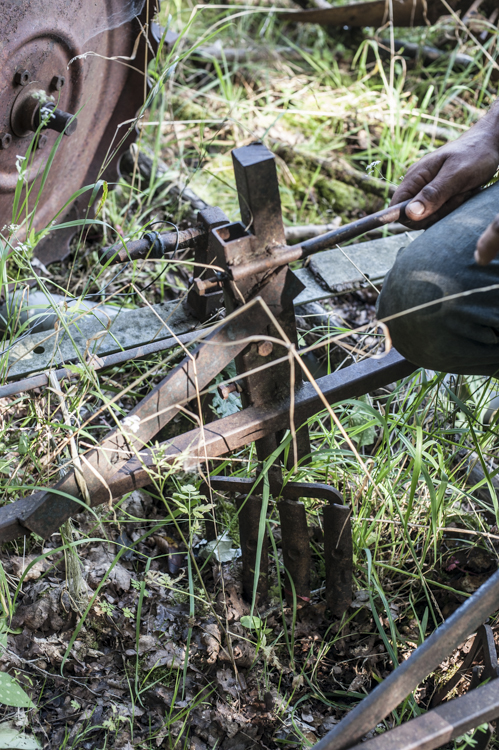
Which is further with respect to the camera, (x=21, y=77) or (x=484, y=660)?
(x=21, y=77)

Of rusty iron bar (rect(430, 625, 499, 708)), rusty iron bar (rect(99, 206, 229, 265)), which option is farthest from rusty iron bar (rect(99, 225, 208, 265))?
rusty iron bar (rect(430, 625, 499, 708))

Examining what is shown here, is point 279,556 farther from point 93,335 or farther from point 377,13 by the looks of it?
point 377,13

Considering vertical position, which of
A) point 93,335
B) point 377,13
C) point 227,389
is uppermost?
point 377,13

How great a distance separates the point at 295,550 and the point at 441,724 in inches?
28.9

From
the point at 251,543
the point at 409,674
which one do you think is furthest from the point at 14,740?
the point at 409,674

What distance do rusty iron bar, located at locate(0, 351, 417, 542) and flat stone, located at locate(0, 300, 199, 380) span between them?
69 cm

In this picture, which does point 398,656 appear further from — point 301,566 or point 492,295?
point 492,295

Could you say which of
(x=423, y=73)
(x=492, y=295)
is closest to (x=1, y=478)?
(x=492, y=295)

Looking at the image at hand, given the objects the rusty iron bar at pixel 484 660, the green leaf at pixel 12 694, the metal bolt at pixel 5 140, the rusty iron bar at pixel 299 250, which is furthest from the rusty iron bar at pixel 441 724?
the metal bolt at pixel 5 140

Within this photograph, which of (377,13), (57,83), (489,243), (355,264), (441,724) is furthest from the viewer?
(377,13)

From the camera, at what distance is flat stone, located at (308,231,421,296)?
2.71m

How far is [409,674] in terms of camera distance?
4.17 ft

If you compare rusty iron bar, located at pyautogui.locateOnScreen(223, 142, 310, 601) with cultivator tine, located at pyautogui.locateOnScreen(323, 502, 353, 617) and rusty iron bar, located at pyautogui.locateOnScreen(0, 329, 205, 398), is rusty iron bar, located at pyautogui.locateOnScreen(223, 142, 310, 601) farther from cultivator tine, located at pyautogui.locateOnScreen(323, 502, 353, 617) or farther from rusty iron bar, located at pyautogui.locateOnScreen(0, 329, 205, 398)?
rusty iron bar, located at pyautogui.locateOnScreen(0, 329, 205, 398)

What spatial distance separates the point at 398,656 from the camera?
193 centimetres
